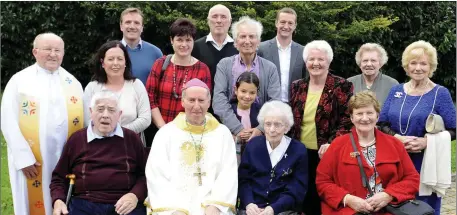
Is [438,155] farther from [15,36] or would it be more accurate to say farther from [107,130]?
[15,36]

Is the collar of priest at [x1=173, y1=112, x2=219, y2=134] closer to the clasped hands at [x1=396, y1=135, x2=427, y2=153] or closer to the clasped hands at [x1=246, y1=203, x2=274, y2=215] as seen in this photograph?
the clasped hands at [x1=246, y1=203, x2=274, y2=215]

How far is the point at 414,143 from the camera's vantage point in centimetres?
489

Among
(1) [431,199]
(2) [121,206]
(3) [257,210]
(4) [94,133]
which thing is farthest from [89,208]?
(1) [431,199]

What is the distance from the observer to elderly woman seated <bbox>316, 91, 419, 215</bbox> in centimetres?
451

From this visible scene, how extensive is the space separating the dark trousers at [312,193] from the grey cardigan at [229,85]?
24.9 inches

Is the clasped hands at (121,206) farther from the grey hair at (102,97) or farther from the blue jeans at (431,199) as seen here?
the blue jeans at (431,199)

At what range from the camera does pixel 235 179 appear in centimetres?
466

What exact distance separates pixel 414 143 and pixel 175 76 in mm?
2231

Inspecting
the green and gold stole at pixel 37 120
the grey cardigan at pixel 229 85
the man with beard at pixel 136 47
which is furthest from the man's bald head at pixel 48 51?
the grey cardigan at pixel 229 85

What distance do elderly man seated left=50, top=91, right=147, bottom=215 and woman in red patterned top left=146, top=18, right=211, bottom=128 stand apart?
65 cm

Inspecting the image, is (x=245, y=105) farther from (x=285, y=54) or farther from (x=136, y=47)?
(x=136, y=47)

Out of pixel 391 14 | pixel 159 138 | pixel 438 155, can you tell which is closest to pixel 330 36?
pixel 391 14

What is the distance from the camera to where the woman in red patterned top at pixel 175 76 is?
535 cm

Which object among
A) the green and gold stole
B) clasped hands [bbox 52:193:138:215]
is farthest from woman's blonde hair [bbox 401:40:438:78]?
the green and gold stole
